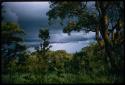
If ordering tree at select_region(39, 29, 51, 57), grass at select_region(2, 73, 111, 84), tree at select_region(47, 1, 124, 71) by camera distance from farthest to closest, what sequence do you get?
tree at select_region(39, 29, 51, 57) < tree at select_region(47, 1, 124, 71) < grass at select_region(2, 73, 111, 84)

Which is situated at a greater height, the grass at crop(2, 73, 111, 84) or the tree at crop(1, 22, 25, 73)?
the tree at crop(1, 22, 25, 73)

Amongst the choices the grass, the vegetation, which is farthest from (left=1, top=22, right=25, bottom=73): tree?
the grass

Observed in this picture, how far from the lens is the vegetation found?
21.5 ft

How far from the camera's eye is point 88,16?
24.9 feet

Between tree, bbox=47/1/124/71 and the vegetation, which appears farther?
tree, bbox=47/1/124/71

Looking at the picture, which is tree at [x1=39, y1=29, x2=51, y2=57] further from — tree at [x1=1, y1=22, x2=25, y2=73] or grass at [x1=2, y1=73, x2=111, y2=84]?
grass at [x1=2, y1=73, x2=111, y2=84]

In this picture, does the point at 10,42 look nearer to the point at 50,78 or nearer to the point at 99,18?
the point at 50,78

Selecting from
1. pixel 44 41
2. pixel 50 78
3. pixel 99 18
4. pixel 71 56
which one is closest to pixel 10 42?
pixel 44 41

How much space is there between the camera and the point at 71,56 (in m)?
6.98

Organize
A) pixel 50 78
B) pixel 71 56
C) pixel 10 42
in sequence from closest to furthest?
1. pixel 10 42
2. pixel 50 78
3. pixel 71 56

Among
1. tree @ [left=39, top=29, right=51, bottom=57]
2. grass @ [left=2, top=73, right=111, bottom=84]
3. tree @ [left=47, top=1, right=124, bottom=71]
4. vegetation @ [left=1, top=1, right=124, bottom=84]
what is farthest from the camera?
tree @ [left=39, top=29, right=51, bottom=57]

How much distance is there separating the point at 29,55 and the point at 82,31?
143 cm

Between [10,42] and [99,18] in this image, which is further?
[99,18]

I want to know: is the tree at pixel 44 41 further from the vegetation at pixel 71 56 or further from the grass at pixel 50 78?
the grass at pixel 50 78
